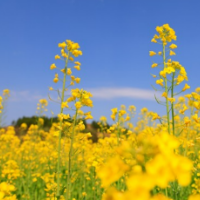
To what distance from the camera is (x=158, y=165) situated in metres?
0.74

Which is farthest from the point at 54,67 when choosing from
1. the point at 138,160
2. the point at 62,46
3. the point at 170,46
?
the point at 138,160

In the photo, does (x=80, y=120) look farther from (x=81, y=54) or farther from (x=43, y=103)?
(x=43, y=103)

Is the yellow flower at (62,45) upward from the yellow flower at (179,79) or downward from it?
upward

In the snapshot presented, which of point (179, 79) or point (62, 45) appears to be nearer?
point (179, 79)

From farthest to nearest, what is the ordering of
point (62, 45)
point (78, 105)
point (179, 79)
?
point (62, 45)
point (179, 79)
point (78, 105)

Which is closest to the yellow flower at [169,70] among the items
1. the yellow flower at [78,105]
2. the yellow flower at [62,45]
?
the yellow flower at [78,105]

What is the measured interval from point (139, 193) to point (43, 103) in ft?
24.4

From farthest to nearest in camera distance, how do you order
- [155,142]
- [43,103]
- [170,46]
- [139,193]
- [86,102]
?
1. [43,103]
2. [170,46]
3. [86,102]
4. [155,142]
5. [139,193]

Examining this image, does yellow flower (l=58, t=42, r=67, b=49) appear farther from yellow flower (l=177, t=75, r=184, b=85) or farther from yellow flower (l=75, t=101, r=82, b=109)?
yellow flower (l=177, t=75, r=184, b=85)

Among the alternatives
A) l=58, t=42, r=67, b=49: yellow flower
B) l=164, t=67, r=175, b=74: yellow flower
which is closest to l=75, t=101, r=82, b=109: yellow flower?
l=164, t=67, r=175, b=74: yellow flower

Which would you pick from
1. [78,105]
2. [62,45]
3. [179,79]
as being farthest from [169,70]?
[62,45]

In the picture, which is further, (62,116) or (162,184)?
(62,116)

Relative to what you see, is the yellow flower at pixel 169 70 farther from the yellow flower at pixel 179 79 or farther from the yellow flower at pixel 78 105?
the yellow flower at pixel 78 105

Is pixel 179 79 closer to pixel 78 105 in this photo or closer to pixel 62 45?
pixel 78 105
